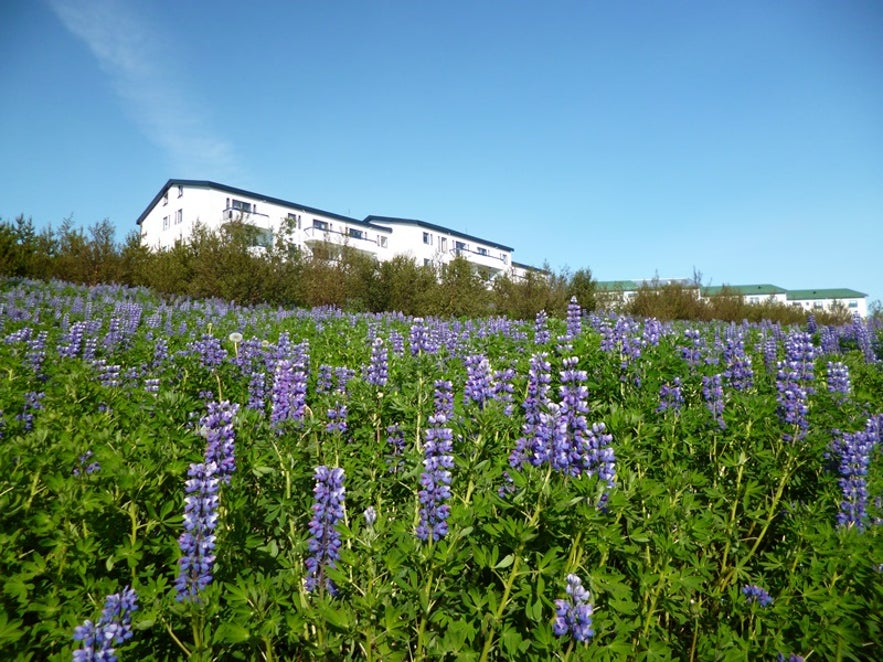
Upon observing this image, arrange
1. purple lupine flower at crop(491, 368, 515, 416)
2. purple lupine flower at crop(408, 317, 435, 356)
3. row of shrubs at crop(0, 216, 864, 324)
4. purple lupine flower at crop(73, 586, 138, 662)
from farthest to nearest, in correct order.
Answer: row of shrubs at crop(0, 216, 864, 324), purple lupine flower at crop(408, 317, 435, 356), purple lupine flower at crop(491, 368, 515, 416), purple lupine flower at crop(73, 586, 138, 662)

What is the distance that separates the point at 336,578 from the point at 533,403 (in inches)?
62.8

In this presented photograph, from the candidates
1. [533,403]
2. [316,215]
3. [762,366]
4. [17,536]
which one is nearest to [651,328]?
[762,366]

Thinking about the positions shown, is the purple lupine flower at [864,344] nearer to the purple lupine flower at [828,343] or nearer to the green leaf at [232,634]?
the purple lupine flower at [828,343]

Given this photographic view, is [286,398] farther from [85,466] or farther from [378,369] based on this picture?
[85,466]

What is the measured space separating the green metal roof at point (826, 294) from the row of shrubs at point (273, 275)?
94.0 m

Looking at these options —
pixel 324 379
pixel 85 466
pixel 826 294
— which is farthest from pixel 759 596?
pixel 826 294

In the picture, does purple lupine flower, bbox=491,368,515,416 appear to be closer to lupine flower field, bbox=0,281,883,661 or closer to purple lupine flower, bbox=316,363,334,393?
lupine flower field, bbox=0,281,883,661

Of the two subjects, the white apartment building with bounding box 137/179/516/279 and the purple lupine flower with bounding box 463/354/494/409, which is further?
the white apartment building with bounding box 137/179/516/279

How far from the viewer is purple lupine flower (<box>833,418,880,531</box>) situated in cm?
279

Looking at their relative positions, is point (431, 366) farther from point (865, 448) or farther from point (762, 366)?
point (762, 366)

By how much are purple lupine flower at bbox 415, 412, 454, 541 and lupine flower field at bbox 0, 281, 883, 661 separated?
0.01 meters

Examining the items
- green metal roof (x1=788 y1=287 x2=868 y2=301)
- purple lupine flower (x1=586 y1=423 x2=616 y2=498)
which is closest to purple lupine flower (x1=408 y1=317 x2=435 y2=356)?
purple lupine flower (x1=586 y1=423 x2=616 y2=498)

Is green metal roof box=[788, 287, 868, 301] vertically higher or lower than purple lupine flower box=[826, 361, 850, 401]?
higher

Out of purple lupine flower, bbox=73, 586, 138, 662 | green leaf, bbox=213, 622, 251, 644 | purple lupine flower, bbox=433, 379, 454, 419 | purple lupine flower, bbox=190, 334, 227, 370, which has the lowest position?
green leaf, bbox=213, 622, 251, 644
